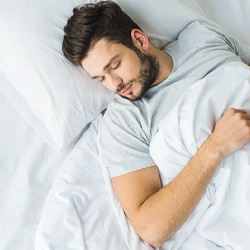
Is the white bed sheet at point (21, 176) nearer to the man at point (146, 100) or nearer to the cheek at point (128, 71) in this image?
the man at point (146, 100)

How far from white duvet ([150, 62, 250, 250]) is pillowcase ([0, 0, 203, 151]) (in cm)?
28

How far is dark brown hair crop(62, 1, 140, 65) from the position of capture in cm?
113

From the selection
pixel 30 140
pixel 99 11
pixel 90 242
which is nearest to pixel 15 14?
pixel 99 11

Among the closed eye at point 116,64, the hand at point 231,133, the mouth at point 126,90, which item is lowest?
the hand at point 231,133

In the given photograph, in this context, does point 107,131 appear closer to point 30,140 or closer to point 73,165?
point 73,165

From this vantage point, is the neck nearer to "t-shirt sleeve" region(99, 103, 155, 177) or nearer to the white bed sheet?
"t-shirt sleeve" region(99, 103, 155, 177)

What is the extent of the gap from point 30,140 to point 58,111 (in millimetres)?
153

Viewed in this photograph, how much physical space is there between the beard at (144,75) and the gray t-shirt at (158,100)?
3 centimetres

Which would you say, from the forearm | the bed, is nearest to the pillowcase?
the bed

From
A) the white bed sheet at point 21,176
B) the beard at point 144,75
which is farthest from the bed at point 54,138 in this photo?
the beard at point 144,75

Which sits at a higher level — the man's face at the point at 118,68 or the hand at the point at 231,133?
the man's face at the point at 118,68

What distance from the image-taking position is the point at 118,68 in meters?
1.13

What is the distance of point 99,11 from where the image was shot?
1177 mm

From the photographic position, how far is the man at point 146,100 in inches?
37.5
